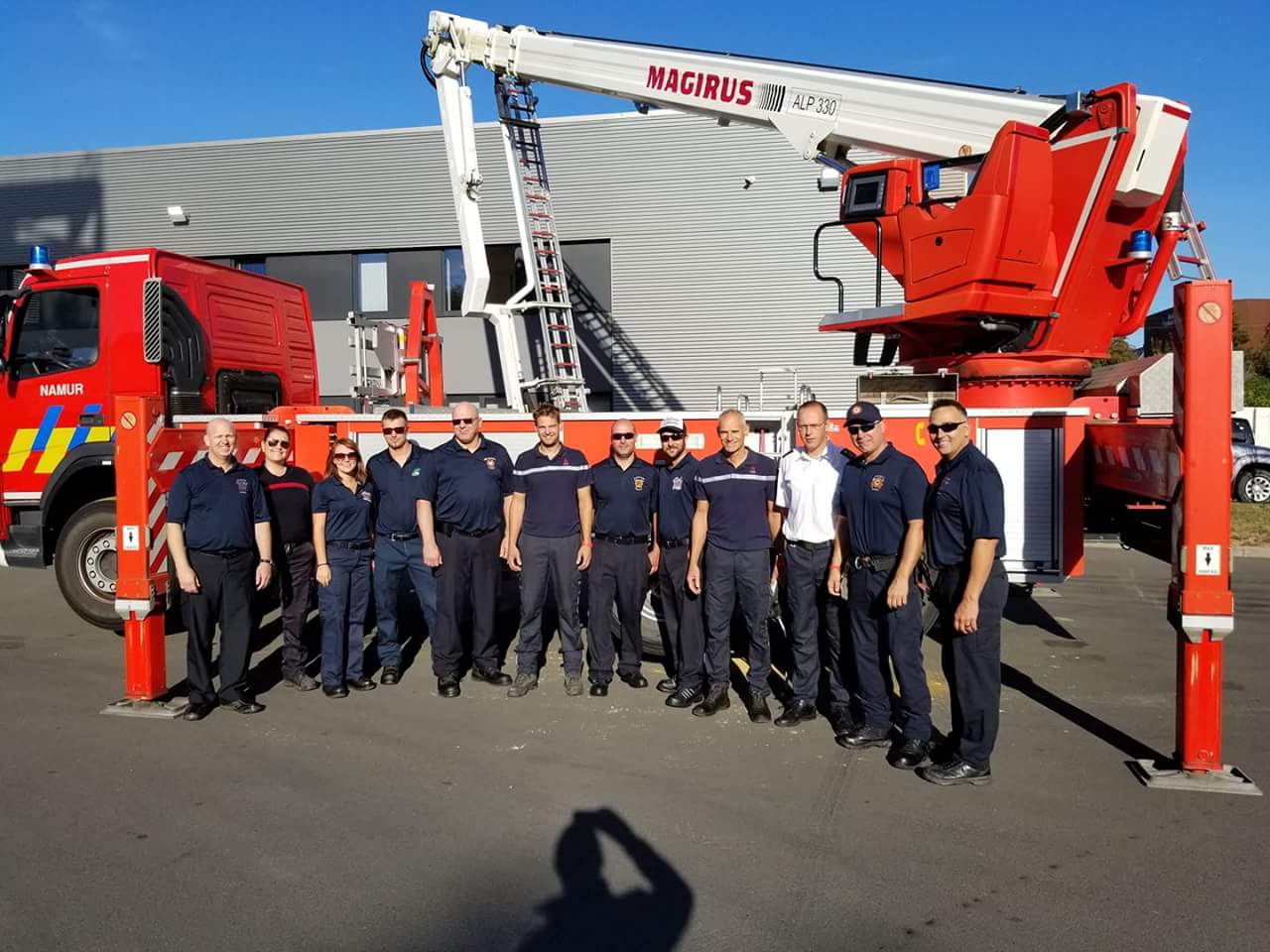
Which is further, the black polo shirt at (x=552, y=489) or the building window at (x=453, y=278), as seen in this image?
the building window at (x=453, y=278)

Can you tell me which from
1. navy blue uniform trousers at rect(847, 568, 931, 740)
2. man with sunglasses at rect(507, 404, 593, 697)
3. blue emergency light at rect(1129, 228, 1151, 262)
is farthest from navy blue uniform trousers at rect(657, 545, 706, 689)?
blue emergency light at rect(1129, 228, 1151, 262)

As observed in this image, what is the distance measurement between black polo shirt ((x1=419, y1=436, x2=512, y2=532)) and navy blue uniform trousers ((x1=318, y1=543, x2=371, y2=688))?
0.59m

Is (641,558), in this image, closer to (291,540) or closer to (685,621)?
(685,621)

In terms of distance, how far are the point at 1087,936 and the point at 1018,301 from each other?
389 cm

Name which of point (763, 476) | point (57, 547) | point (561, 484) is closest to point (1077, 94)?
point (763, 476)

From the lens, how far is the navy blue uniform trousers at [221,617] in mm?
5324

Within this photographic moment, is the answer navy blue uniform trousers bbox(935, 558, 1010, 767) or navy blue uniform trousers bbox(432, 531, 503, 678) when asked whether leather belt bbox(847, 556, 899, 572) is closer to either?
navy blue uniform trousers bbox(935, 558, 1010, 767)

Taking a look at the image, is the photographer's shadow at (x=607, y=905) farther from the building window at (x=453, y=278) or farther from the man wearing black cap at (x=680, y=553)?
the building window at (x=453, y=278)

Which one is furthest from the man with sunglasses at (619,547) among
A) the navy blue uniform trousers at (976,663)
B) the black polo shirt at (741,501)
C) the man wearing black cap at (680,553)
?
the navy blue uniform trousers at (976,663)

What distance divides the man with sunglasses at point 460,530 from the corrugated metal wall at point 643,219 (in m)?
10.8

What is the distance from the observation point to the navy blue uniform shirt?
5.26 meters

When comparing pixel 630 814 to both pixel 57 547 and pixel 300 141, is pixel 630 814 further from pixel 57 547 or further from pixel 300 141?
pixel 300 141

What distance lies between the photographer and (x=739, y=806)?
13.4 ft

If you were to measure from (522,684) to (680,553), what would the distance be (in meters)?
1.29
